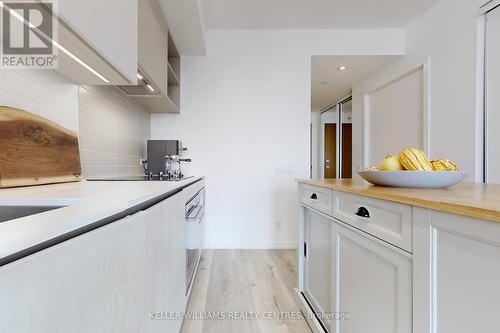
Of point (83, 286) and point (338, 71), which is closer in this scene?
point (83, 286)

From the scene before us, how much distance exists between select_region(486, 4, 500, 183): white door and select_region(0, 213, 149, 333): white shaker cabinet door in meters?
2.87

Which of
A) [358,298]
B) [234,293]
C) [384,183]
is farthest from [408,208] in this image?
[234,293]

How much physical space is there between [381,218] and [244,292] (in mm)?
1438

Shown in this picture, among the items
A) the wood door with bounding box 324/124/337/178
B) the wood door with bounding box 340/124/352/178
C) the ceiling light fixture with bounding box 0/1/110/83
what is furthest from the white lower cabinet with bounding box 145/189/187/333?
the wood door with bounding box 324/124/337/178

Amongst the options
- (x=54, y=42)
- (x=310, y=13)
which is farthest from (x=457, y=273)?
(x=310, y=13)

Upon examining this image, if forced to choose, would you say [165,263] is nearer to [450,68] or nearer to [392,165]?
[392,165]

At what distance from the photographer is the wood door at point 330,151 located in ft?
20.1

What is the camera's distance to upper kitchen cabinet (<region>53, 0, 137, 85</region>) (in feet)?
2.91

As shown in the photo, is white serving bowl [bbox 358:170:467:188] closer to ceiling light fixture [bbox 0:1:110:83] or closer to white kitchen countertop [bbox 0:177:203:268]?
white kitchen countertop [bbox 0:177:203:268]

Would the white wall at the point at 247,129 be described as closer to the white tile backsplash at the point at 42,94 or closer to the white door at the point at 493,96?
the white tile backsplash at the point at 42,94

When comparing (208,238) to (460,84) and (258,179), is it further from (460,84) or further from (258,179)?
(460,84)

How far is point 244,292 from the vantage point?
76.1 inches

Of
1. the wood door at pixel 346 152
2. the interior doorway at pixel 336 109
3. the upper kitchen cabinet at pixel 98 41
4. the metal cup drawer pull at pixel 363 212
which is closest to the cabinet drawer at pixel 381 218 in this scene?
the metal cup drawer pull at pixel 363 212

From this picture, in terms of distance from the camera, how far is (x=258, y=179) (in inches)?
121
